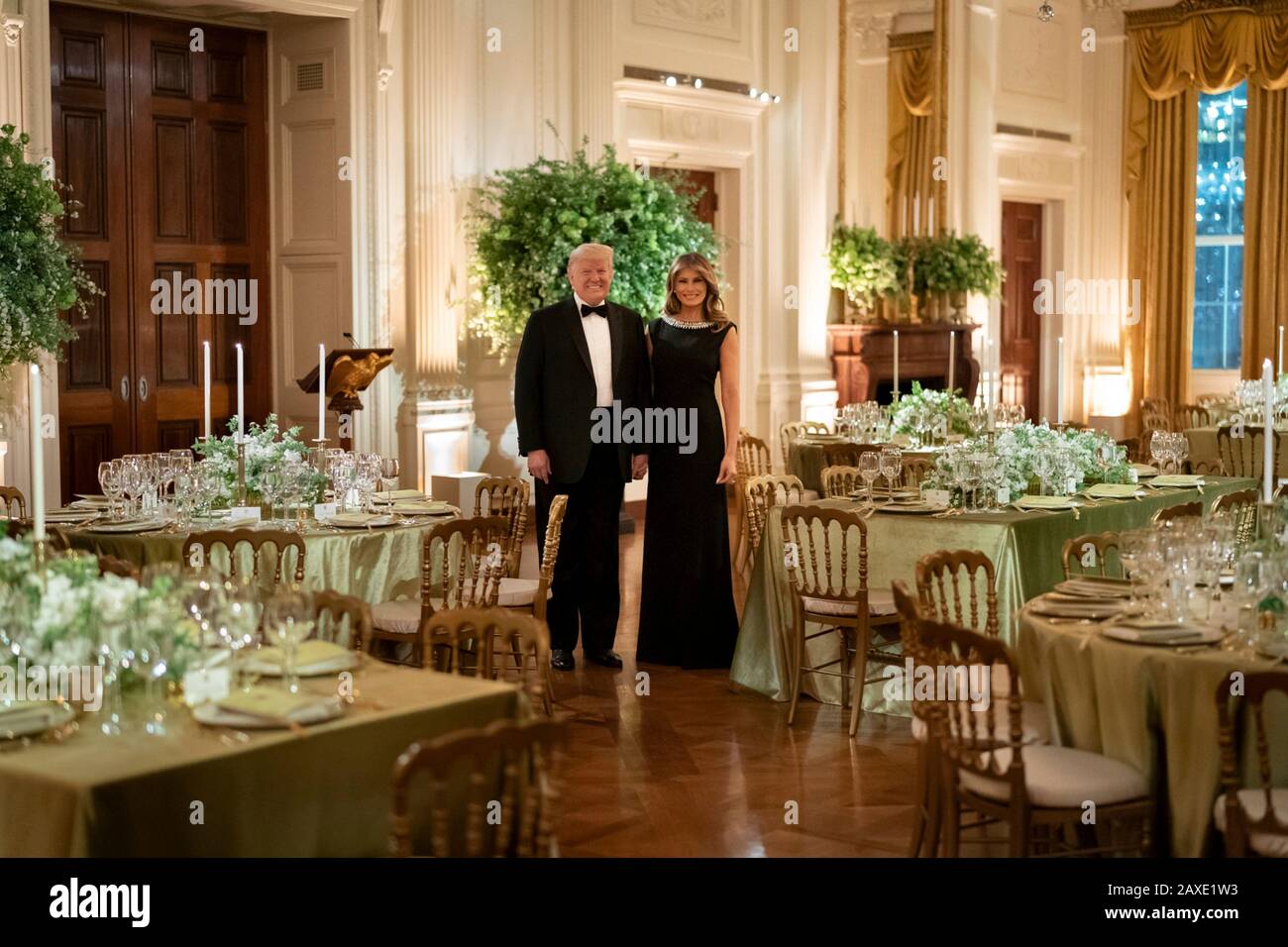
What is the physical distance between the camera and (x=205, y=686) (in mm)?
3129

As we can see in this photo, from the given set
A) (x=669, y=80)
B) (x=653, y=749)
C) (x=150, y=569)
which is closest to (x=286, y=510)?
(x=653, y=749)

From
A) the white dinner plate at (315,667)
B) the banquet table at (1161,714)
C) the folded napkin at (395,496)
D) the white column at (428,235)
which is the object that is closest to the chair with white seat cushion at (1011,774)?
the banquet table at (1161,714)

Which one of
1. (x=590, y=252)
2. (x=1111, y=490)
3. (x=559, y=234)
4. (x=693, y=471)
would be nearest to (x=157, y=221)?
(x=559, y=234)

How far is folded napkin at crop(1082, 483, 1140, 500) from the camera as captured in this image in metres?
6.61

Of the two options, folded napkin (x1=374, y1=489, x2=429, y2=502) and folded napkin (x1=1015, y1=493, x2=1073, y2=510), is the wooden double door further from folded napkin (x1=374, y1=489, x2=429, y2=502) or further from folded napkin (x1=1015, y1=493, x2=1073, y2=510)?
folded napkin (x1=1015, y1=493, x2=1073, y2=510)

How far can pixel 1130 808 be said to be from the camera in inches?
148

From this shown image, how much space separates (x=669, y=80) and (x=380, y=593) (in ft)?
23.0

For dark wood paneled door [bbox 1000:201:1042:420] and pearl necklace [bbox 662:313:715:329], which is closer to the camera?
pearl necklace [bbox 662:313:715:329]

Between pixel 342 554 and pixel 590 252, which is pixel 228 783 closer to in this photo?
pixel 342 554

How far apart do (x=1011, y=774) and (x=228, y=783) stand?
1.77 metres

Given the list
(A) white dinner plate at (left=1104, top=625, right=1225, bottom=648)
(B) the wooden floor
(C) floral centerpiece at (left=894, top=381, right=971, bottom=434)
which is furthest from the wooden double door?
(A) white dinner plate at (left=1104, top=625, right=1225, bottom=648)

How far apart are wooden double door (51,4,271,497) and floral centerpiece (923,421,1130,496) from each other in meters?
4.83

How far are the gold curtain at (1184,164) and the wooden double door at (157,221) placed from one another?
10.1 m

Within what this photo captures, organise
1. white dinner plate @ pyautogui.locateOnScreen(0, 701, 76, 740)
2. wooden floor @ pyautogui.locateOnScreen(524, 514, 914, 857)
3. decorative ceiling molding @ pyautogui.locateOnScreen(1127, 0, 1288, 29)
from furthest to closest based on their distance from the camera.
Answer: decorative ceiling molding @ pyautogui.locateOnScreen(1127, 0, 1288, 29)
wooden floor @ pyautogui.locateOnScreen(524, 514, 914, 857)
white dinner plate @ pyautogui.locateOnScreen(0, 701, 76, 740)
